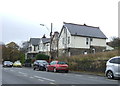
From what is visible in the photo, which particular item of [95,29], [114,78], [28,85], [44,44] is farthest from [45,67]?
[44,44]

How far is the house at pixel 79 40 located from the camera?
57.2 m

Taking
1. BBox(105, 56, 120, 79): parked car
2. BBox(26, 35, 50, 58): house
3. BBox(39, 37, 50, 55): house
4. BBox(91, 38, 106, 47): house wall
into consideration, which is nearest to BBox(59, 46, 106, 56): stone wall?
BBox(91, 38, 106, 47): house wall

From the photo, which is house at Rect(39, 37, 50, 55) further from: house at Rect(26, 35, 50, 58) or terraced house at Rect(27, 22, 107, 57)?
terraced house at Rect(27, 22, 107, 57)

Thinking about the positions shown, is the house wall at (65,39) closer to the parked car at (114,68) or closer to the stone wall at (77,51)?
the stone wall at (77,51)

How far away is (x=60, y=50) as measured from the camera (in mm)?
62094

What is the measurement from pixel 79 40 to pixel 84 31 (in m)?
2.94

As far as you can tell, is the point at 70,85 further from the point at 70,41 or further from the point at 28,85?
the point at 70,41

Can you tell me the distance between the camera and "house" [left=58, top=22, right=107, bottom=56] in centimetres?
5719

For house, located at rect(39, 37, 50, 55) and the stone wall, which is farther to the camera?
house, located at rect(39, 37, 50, 55)

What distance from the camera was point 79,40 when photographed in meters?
58.2

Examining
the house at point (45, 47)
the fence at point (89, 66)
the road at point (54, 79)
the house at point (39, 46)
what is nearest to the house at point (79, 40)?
the house at point (45, 47)

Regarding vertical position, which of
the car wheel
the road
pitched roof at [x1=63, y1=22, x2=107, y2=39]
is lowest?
the road

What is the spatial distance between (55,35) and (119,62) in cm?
5314

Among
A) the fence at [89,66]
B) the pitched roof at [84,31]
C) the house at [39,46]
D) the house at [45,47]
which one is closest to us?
the fence at [89,66]
